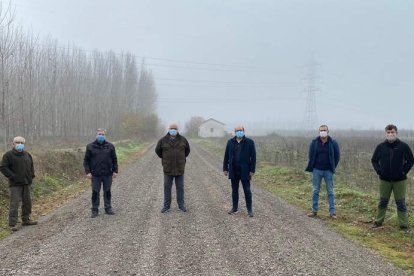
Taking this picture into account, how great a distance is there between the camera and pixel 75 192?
531 inches

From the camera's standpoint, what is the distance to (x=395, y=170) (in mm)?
8266

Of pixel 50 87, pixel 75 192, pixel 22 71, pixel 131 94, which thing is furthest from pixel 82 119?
pixel 75 192

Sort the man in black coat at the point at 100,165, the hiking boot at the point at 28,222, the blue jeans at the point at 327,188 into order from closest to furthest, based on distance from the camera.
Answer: the hiking boot at the point at 28,222 < the blue jeans at the point at 327,188 < the man in black coat at the point at 100,165

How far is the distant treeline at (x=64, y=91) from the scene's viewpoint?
28141mm

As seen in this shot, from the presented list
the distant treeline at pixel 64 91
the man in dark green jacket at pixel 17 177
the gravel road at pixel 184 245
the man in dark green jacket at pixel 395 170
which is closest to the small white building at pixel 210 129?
the distant treeline at pixel 64 91

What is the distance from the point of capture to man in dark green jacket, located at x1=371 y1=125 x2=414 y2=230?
8.20m

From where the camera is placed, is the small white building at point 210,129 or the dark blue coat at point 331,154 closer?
the dark blue coat at point 331,154

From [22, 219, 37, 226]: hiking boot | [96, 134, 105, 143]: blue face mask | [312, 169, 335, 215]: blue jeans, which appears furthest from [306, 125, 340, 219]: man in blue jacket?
→ [22, 219, 37, 226]: hiking boot

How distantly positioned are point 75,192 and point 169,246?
780cm

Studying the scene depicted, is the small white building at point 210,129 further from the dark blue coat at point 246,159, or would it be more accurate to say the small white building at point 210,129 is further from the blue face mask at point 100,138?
the dark blue coat at point 246,159

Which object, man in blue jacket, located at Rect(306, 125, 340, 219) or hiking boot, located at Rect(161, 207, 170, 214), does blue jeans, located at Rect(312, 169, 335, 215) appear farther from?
hiking boot, located at Rect(161, 207, 170, 214)

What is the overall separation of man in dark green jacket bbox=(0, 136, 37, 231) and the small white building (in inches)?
3613

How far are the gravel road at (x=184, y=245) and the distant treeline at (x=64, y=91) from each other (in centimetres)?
1541

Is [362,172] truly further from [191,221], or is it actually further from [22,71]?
[22,71]
